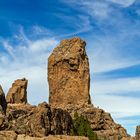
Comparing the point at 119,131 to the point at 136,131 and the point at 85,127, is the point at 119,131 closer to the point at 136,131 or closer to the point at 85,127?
the point at 136,131

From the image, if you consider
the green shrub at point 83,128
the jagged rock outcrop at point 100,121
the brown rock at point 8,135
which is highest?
the jagged rock outcrop at point 100,121

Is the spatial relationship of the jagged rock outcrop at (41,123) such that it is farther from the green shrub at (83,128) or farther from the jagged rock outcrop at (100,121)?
the jagged rock outcrop at (100,121)

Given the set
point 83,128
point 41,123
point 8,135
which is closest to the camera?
point 8,135

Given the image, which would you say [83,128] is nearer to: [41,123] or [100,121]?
[100,121]

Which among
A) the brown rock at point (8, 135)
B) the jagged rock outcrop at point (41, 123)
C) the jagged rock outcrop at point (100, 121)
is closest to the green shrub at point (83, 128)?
the jagged rock outcrop at point (100, 121)

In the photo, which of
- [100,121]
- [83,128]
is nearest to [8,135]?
[83,128]

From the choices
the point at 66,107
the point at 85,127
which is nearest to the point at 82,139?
the point at 85,127

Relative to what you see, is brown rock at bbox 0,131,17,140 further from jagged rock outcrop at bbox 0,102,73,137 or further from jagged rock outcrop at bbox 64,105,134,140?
jagged rock outcrop at bbox 64,105,134,140

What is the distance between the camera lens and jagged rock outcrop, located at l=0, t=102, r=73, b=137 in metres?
92.3

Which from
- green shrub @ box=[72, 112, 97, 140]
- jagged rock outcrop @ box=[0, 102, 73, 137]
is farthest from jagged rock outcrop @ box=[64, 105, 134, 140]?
jagged rock outcrop @ box=[0, 102, 73, 137]

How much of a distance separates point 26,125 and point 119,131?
86172 millimetres

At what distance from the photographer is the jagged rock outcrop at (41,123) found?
303ft

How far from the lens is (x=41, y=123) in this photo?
99.6 meters

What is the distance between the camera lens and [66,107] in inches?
7544
